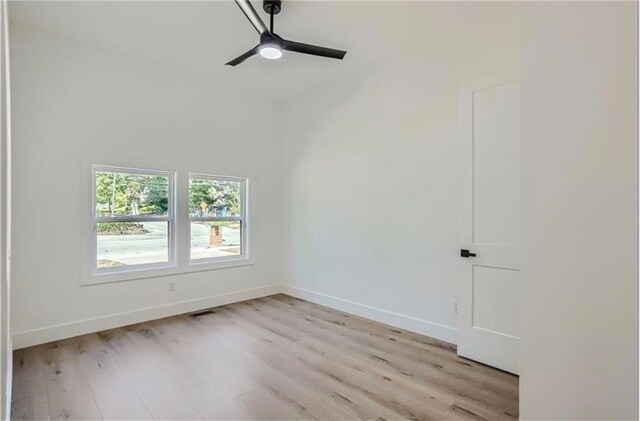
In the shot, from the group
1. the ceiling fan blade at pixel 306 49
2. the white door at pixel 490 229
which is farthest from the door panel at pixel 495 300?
the ceiling fan blade at pixel 306 49

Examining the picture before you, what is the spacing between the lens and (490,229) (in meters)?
2.86

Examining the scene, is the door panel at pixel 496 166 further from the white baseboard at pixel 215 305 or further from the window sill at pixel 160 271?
the window sill at pixel 160 271

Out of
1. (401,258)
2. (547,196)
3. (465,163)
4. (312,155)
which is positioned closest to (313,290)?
(401,258)

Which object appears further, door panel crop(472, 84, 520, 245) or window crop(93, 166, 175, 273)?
window crop(93, 166, 175, 273)

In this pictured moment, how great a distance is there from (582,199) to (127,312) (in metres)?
4.27

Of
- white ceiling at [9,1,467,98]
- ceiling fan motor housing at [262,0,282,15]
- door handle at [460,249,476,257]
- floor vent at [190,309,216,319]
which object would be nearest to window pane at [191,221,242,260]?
floor vent at [190,309,216,319]

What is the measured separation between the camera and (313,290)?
15.7 ft

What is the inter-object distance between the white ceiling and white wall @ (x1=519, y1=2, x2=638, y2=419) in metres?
2.03

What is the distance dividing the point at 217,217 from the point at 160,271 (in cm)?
105

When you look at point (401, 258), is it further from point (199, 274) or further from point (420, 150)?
point (199, 274)

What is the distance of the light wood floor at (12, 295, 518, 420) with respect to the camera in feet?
7.22

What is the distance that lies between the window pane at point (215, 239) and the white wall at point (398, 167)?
96 cm

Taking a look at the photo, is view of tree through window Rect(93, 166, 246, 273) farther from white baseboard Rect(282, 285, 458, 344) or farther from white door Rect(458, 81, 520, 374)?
white door Rect(458, 81, 520, 374)

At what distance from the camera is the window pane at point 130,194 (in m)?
3.78
